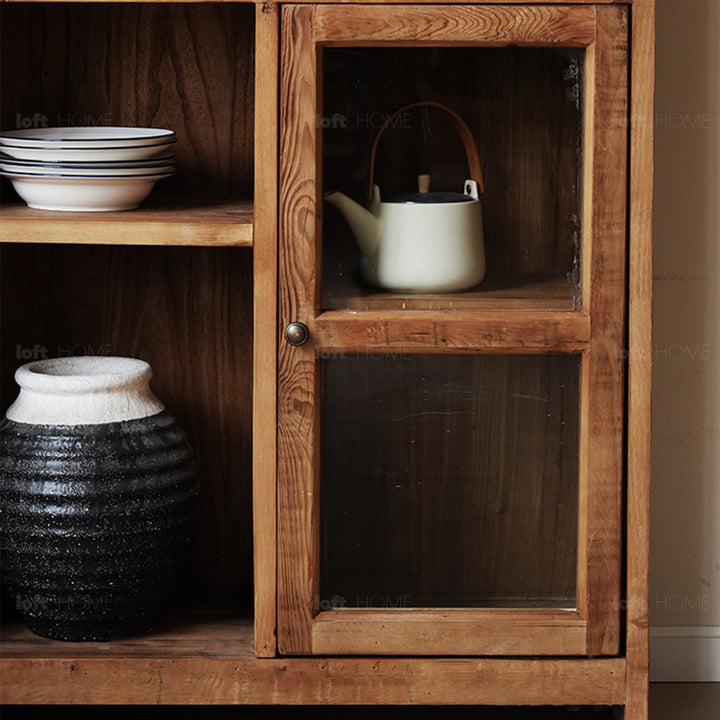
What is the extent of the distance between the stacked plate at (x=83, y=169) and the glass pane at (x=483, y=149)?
0.29 metres

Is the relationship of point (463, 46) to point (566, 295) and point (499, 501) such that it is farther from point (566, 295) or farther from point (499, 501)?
point (499, 501)

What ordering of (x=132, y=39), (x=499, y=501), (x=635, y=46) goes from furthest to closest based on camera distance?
1. (x=132, y=39)
2. (x=499, y=501)
3. (x=635, y=46)

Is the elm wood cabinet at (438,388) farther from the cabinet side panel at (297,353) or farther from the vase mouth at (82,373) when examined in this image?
the vase mouth at (82,373)

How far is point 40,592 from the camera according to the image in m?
1.73

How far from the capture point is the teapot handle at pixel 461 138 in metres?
1.62

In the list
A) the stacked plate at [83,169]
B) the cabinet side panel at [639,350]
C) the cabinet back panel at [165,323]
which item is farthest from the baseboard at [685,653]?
the stacked plate at [83,169]

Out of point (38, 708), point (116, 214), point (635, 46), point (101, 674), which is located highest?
point (635, 46)

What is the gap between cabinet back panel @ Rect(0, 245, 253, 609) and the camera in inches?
78.7

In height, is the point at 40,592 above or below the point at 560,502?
below

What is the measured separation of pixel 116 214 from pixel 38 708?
0.83 m

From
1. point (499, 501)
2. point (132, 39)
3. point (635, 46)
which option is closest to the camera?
point (635, 46)

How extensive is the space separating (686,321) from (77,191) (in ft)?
3.33

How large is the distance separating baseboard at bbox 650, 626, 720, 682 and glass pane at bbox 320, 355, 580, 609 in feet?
1.54

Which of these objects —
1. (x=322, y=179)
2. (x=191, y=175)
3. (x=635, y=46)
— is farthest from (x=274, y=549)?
(x=635, y=46)
